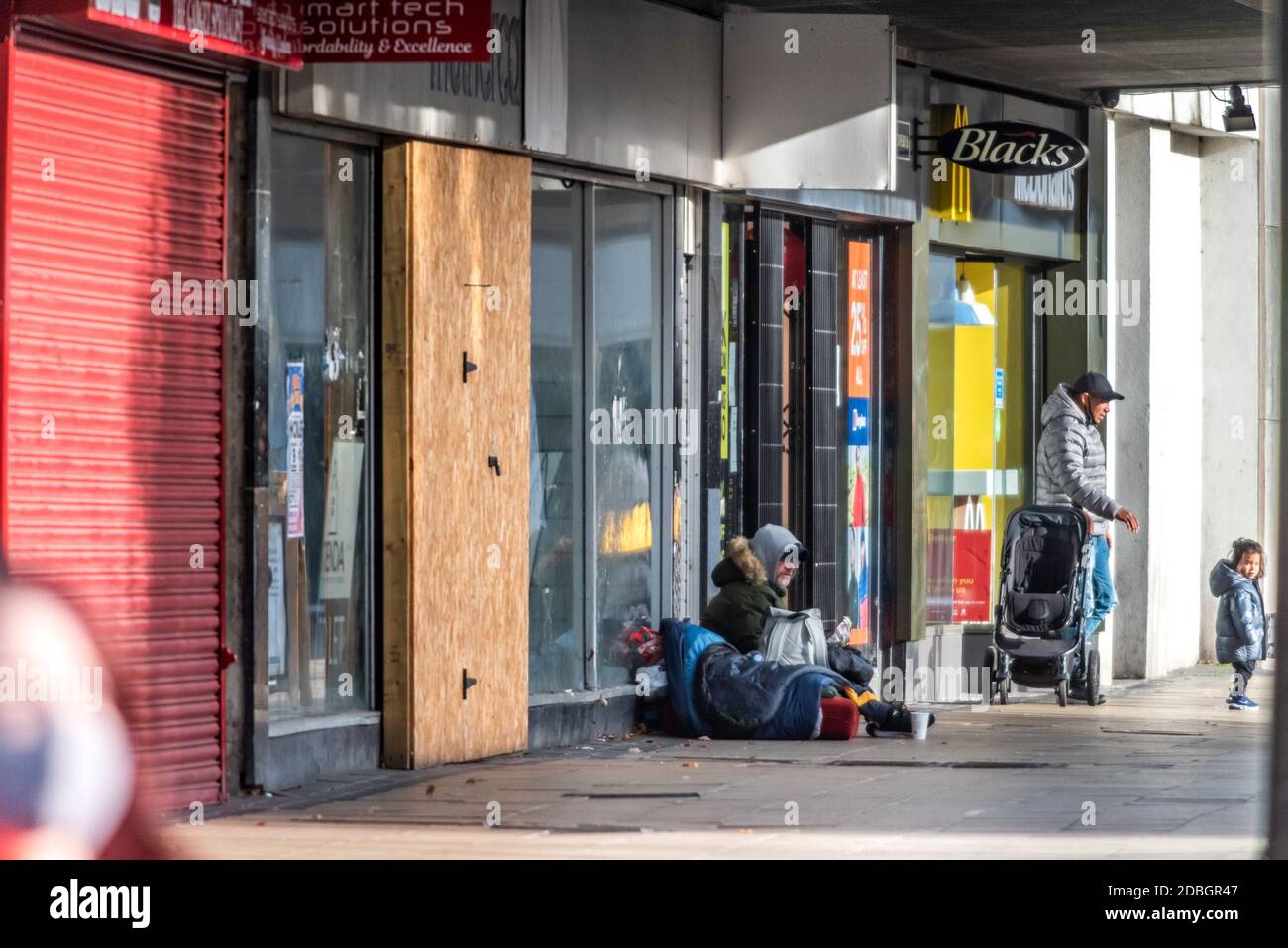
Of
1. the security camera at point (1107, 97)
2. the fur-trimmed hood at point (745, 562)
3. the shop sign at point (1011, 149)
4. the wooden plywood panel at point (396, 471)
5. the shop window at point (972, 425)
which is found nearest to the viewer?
the wooden plywood panel at point (396, 471)

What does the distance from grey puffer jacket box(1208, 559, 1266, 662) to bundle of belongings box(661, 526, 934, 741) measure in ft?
10.6

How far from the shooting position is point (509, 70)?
39.2 ft

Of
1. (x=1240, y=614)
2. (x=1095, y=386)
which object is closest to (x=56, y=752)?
(x=1240, y=614)

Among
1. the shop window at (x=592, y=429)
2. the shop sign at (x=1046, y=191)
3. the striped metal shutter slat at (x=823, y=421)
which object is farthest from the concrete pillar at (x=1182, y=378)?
the shop window at (x=592, y=429)

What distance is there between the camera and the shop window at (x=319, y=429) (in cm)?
1059

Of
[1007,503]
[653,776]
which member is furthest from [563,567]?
[1007,503]

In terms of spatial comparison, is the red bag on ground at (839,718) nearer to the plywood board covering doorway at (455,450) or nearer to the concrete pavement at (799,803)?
the concrete pavement at (799,803)

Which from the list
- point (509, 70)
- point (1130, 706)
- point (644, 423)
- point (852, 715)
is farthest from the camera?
point (1130, 706)

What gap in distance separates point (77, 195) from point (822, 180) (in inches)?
242

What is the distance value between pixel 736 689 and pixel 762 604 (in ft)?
2.12

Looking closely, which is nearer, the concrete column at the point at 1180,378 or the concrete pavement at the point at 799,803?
the concrete pavement at the point at 799,803

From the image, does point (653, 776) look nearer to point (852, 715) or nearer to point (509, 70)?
point (852, 715)

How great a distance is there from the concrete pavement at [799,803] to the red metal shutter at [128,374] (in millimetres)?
769

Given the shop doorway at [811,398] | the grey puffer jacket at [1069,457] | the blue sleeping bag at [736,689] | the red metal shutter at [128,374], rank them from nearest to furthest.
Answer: the red metal shutter at [128,374] < the blue sleeping bag at [736,689] < the shop doorway at [811,398] < the grey puffer jacket at [1069,457]
